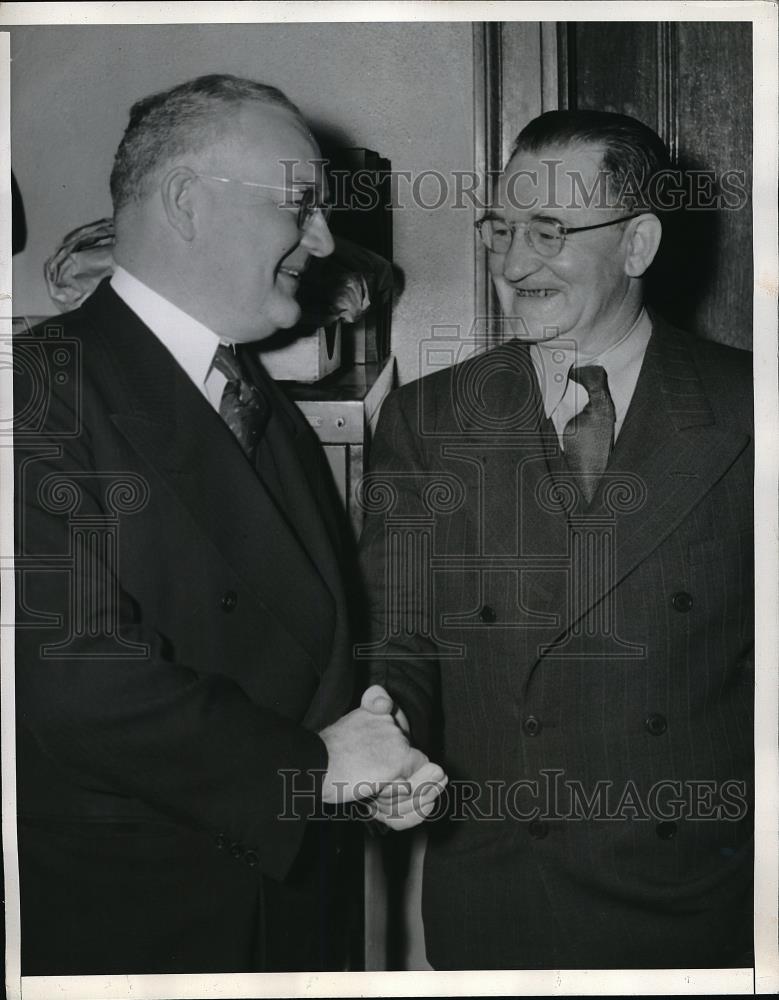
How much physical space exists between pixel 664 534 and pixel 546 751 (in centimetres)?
30

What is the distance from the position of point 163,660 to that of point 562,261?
665 mm

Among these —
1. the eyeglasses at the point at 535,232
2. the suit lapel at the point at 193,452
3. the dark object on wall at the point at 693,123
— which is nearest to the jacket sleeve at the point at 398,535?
the suit lapel at the point at 193,452

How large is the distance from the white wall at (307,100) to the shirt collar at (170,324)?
0.11 meters

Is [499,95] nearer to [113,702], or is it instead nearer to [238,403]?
[238,403]

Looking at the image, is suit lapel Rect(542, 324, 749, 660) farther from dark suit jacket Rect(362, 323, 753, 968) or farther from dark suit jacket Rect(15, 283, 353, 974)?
dark suit jacket Rect(15, 283, 353, 974)

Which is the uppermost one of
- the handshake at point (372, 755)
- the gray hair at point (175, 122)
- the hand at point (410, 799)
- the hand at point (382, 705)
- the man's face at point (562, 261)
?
the gray hair at point (175, 122)

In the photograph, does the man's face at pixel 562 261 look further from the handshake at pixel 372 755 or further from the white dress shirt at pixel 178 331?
the handshake at pixel 372 755

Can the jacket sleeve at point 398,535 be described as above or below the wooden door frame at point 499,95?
below

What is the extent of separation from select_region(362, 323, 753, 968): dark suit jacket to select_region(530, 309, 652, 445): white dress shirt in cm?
1

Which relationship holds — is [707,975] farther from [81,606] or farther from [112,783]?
[81,606]

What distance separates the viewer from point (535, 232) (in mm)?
1411

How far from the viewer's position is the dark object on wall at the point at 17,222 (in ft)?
4.66

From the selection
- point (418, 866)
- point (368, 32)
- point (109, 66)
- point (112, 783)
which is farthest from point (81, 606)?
point (368, 32)

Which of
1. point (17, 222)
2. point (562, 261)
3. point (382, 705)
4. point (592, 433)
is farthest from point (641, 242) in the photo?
point (17, 222)
